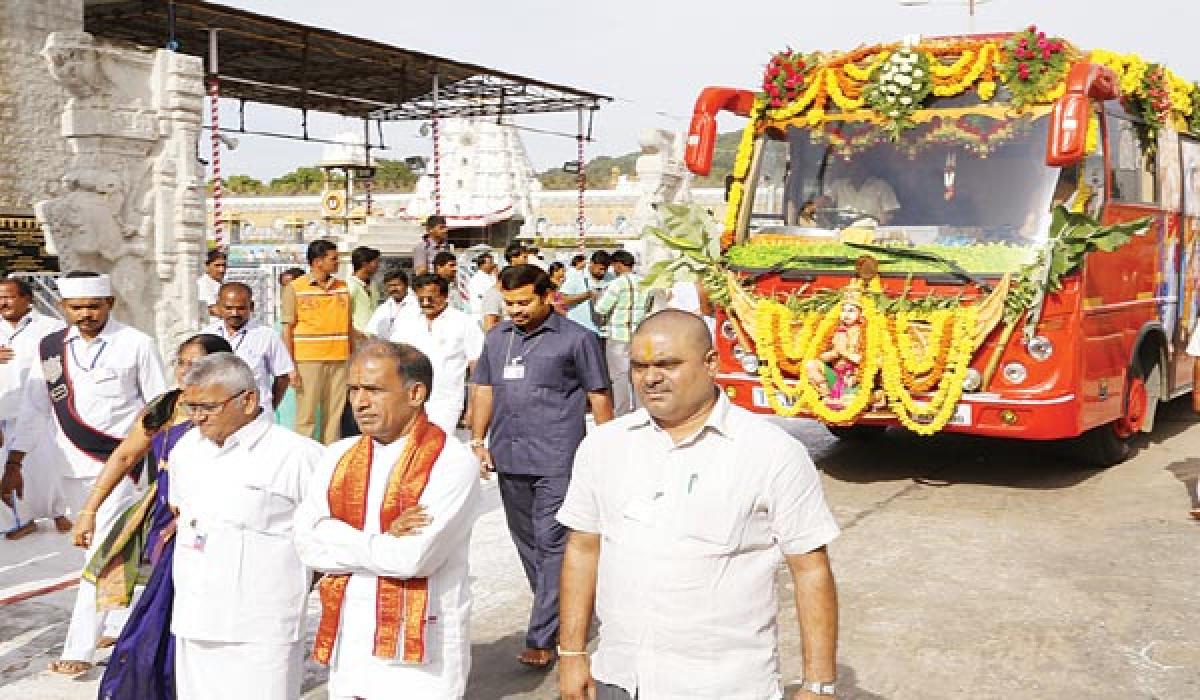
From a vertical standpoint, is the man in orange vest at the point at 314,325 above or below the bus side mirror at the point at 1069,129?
below

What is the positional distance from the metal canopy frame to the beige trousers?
24.4ft

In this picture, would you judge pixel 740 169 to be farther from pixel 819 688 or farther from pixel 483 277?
pixel 819 688

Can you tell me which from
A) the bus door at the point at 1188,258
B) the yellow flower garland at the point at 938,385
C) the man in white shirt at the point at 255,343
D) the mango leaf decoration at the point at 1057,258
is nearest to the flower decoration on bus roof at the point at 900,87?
the mango leaf decoration at the point at 1057,258

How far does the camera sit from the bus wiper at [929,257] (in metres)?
7.89

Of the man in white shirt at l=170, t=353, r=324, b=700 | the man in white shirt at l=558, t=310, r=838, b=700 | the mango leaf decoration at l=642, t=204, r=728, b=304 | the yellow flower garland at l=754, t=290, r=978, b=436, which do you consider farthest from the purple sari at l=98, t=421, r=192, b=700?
the mango leaf decoration at l=642, t=204, r=728, b=304

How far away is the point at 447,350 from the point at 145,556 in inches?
158

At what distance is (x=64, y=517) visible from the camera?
7602 mm

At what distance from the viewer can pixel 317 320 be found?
→ 28.3 ft

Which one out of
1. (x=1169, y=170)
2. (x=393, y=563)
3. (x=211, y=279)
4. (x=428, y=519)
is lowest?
(x=393, y=563)

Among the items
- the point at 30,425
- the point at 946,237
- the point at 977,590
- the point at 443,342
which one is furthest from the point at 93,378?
the point at 946,237

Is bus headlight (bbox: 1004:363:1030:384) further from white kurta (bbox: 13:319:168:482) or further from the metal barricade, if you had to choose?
the metal barricade

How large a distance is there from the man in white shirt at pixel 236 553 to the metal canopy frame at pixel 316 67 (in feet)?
38.8

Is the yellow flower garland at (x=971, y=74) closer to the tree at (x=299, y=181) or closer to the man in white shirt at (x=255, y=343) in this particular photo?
the man in white shirt at (x=255, y=343)

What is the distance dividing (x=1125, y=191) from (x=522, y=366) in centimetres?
574
